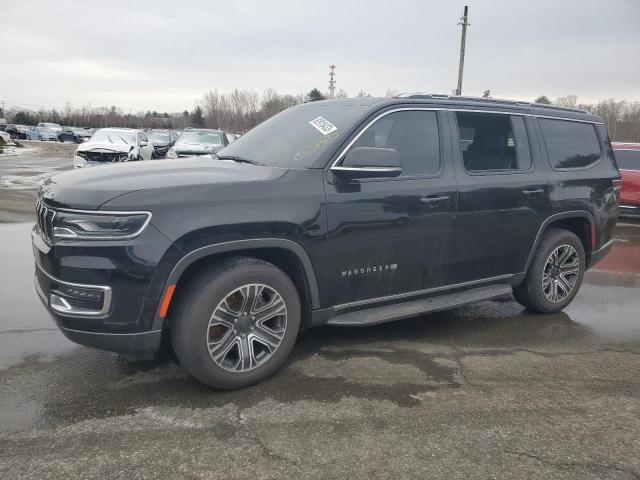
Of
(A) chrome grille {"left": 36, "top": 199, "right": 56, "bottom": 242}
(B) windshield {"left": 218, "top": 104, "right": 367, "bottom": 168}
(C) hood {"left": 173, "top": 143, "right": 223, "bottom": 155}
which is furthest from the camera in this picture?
(C) hood {"left": 173, "top": 143, "right": 223, "bottom": 155}

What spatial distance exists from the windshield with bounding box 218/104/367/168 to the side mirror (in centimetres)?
23

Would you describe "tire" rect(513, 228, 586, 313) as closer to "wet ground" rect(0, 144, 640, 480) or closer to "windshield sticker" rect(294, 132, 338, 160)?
"wet ground" rect(0, 144, 640, 480)

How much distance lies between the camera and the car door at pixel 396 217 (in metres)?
3.62

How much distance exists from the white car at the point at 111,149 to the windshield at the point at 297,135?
37.4ft

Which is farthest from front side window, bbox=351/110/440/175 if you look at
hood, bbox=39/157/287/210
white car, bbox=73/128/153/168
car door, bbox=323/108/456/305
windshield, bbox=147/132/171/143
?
windshield, bbox=147/132/171/143

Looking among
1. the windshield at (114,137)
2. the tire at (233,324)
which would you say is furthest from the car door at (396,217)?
the windshield at (114,137)

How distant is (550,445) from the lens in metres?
2.90

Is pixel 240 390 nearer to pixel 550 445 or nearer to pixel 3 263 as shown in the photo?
pixel 550 445

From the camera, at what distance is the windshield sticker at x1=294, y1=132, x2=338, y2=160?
3.75 meters

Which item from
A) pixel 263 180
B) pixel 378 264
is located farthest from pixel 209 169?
pixel 378 264

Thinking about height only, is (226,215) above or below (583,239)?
above

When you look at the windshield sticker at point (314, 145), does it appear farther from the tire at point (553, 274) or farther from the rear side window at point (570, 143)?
the tire at point (553, 274)

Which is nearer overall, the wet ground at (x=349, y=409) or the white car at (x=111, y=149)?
the wet ground at (x=349, y=409)

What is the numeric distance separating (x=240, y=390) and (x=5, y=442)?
1.34m
